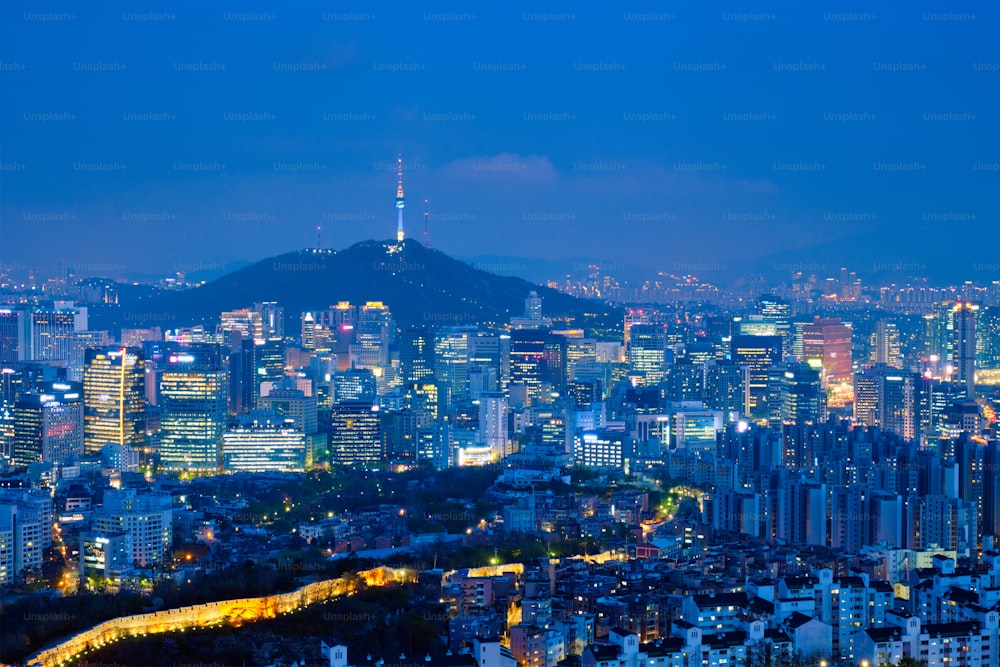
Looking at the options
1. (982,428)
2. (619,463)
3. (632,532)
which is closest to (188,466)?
(619,463)

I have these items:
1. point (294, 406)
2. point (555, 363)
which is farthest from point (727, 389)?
point (294, 406)

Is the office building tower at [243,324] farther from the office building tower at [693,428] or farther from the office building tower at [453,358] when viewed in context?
the office building tower at [693,428]

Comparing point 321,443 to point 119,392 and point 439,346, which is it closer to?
point 119,392

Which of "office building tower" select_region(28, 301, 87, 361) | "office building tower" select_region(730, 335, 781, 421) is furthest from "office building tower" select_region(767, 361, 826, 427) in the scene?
"office building tower" select_region(28, 301, 87, 361)

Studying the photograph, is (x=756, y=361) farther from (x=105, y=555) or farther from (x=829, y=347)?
(x=105, y=555)

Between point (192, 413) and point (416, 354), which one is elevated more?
point (416, 354)
